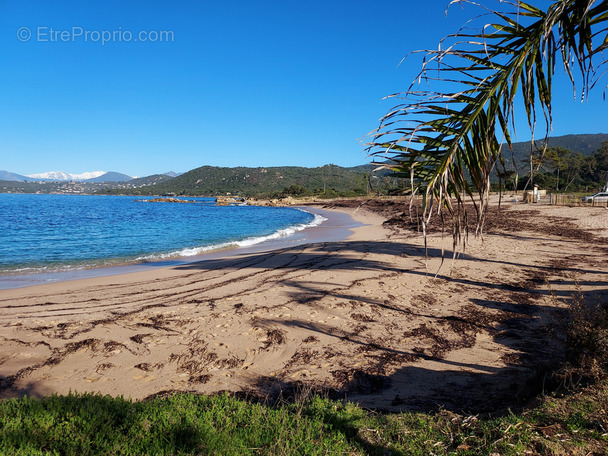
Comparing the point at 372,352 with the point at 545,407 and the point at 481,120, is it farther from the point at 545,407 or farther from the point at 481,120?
the point at 481,120

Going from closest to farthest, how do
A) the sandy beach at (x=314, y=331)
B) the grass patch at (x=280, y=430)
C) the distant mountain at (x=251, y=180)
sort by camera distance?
the grass patch at (x=280, y=430)
the sandy beach at (x=314, y=331)
the distant mountain at (x=251, y=180)

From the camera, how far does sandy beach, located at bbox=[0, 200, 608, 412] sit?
4078 millimetres

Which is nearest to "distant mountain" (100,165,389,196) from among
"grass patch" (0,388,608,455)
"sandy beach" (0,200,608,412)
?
"sandy beach" (0,200,608,412)

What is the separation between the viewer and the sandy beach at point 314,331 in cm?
408

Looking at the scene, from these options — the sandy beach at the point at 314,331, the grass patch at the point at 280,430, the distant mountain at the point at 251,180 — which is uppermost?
the distant mountain at the point at 251,180

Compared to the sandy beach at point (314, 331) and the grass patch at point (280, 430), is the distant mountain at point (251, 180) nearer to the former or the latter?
the sandy beach at point (314, 331)

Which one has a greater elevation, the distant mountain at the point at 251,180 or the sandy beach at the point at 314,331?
the distant mountain at the point at 251,180

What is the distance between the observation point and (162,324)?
6125mm

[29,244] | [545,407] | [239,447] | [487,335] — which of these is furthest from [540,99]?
[29,244]

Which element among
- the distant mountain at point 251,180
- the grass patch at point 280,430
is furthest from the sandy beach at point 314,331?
the distant mountain at point 251,180

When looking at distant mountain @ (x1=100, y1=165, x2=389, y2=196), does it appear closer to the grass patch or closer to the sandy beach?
the sandy beach

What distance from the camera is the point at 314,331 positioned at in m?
5.67

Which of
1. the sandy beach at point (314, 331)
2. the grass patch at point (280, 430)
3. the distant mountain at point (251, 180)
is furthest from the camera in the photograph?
the distant mountain at point (251, 180)

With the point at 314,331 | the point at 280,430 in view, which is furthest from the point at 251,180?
the point at 280,430
